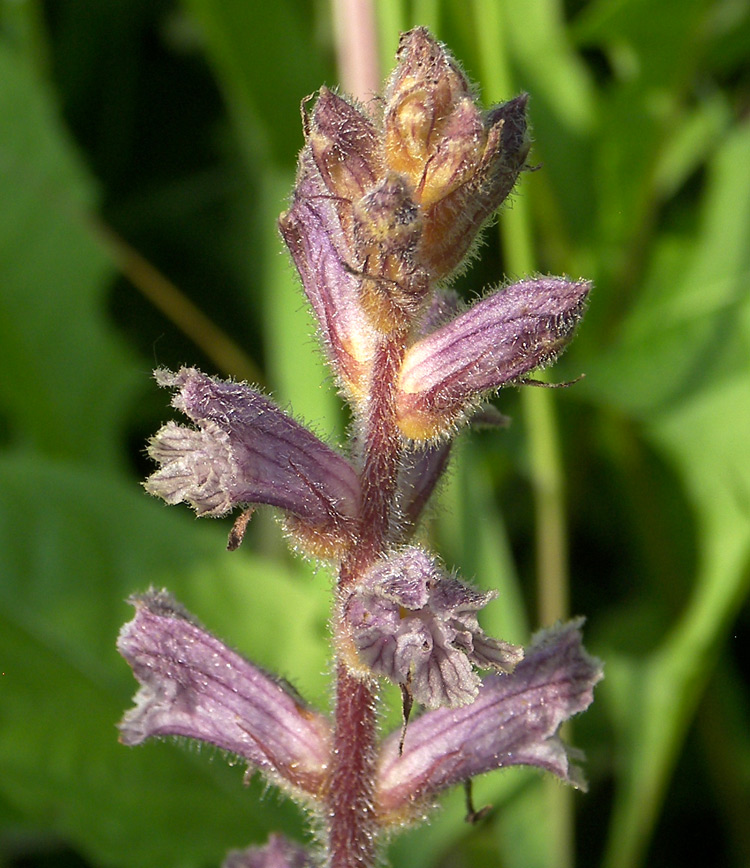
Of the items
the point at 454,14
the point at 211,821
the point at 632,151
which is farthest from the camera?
the point at 632,151

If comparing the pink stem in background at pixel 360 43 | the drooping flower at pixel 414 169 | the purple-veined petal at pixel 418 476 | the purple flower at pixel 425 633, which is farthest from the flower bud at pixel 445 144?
the pink stem in background at pixel 360 43

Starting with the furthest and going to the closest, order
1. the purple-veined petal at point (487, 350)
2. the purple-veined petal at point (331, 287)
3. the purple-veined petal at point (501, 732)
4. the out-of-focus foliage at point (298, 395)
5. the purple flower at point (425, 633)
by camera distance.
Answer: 1. the out-of-focus foliage at point (298, 395)
2. the purple-veined petal at point (501, 732)
3. the purple-veined petal at point (331, 287)
4. the purple-veined petal at point (487, 350)
5. the purple flower at point (425, 633)

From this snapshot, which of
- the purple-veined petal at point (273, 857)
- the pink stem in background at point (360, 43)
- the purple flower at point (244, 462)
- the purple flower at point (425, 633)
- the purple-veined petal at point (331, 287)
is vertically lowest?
the purple-veined petal at point (273, 857)

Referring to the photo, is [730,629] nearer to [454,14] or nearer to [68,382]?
[454,14]

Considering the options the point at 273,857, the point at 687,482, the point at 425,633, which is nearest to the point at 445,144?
the point at 425,633

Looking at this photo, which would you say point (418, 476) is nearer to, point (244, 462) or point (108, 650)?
point (244, 462)

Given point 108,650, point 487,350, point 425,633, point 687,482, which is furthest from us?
point 687,482

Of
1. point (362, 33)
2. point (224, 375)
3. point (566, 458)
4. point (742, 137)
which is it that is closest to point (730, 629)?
point (566, 458)

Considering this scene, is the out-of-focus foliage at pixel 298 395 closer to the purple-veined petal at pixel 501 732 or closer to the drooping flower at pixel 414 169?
the purple-veined petal at pixel 501 732
